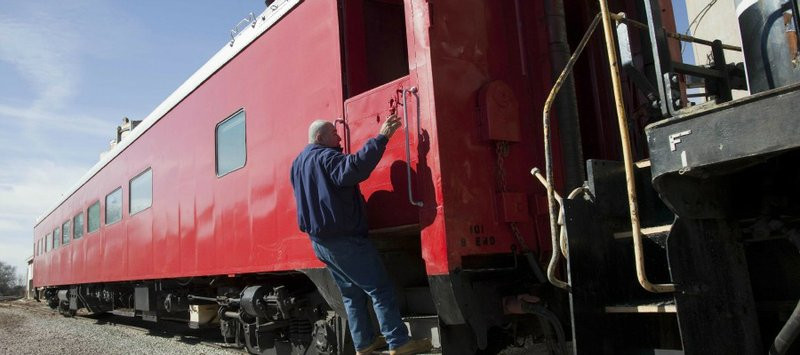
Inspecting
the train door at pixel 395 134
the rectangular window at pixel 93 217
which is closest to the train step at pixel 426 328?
the train door at pixel 395 134

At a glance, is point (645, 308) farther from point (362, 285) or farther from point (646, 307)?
point (362, 285)

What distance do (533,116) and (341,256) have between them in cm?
145

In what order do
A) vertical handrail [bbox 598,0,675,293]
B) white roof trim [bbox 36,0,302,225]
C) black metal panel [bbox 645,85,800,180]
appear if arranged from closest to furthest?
1. black metal panel [bbox 645,85,800,180]
2. vertical handrail [bbox 598,0,675,293]
3. white roof trim [bbox 36,0,302,225]

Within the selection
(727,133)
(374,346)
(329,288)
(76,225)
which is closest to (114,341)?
(76,225)

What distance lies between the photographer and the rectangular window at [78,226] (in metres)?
13.2

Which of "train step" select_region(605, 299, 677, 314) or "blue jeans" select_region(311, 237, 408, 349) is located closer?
"train step" select_region(605, 299, 677, 314)

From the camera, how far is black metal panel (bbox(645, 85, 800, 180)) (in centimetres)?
197

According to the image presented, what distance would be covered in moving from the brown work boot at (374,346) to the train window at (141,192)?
5.22m

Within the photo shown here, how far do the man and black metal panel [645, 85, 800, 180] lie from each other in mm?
1656

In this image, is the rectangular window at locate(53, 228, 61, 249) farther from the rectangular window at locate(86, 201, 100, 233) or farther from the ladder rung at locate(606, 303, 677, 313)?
the ladder rung at locate(606, 303, 677, 313)

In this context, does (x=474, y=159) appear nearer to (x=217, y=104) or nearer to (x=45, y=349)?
(x=217, y=104)

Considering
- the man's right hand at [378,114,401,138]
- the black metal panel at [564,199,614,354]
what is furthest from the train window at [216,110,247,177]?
the black metal panel at [564,199,614,354]

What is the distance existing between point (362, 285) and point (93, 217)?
33.1 feet

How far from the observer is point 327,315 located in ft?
15.9
